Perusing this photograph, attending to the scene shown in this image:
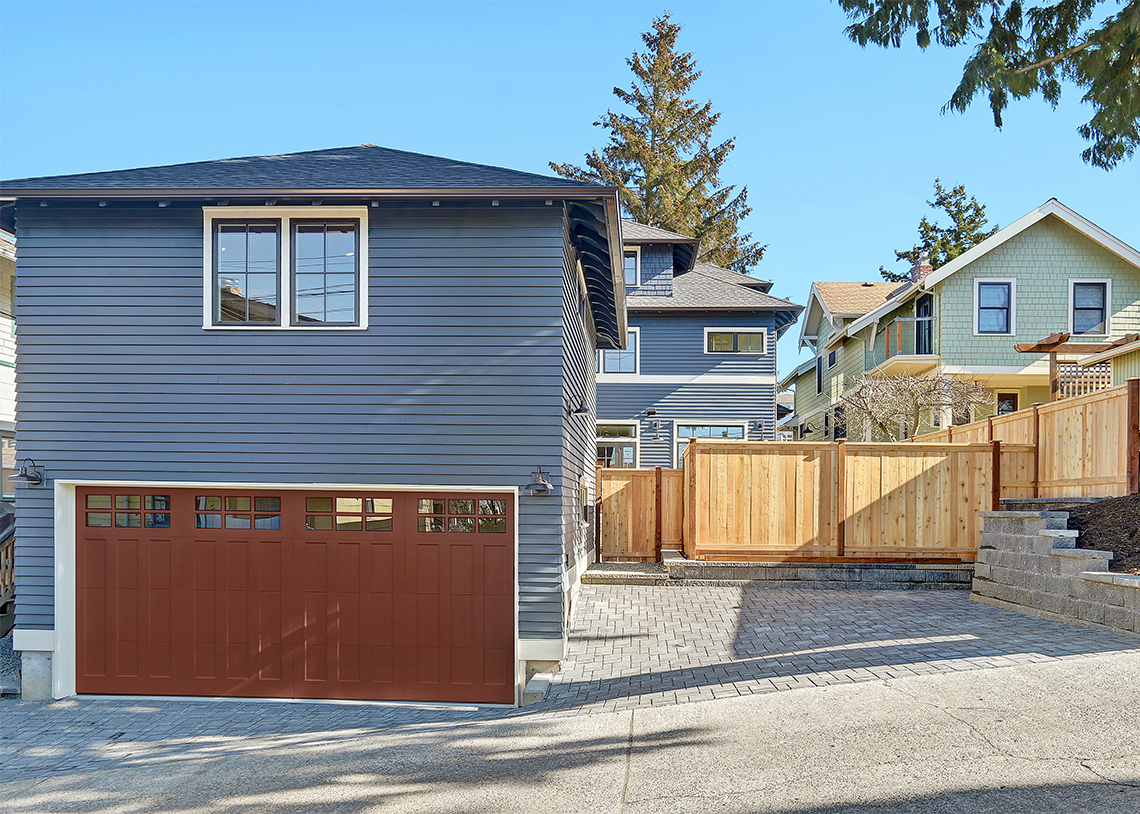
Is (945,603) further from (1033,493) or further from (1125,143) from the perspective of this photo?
(1125,143)

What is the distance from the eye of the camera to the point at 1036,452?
13.2 meters

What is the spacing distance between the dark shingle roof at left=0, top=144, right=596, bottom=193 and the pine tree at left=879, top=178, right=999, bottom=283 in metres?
34.0

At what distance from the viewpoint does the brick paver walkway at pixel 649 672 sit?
7.42 m

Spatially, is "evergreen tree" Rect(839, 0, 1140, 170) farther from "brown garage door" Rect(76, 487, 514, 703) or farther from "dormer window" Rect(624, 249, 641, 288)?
"dormer window" Rect(624, 249, 641, 288)

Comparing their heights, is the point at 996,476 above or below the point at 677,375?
below

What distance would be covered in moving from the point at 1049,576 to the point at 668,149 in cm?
2960

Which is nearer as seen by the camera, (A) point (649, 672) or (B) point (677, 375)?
(A) point (649, 672)

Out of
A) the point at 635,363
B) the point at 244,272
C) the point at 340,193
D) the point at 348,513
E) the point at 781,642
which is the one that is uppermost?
the point at 340,193

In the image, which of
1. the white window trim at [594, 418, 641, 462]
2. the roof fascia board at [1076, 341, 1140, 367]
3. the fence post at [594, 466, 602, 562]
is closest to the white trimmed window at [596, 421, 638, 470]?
the white window trim at [594, 418, 641, 462]

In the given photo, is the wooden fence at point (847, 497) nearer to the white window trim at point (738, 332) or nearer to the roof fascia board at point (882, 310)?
the white window trim at point (738, 332)

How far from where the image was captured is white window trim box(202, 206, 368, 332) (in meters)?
9.08

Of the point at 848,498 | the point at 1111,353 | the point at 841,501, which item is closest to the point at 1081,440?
the point at 848,498

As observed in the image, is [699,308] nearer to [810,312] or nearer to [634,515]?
[634,515]

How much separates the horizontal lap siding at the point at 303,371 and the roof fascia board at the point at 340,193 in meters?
0.36
